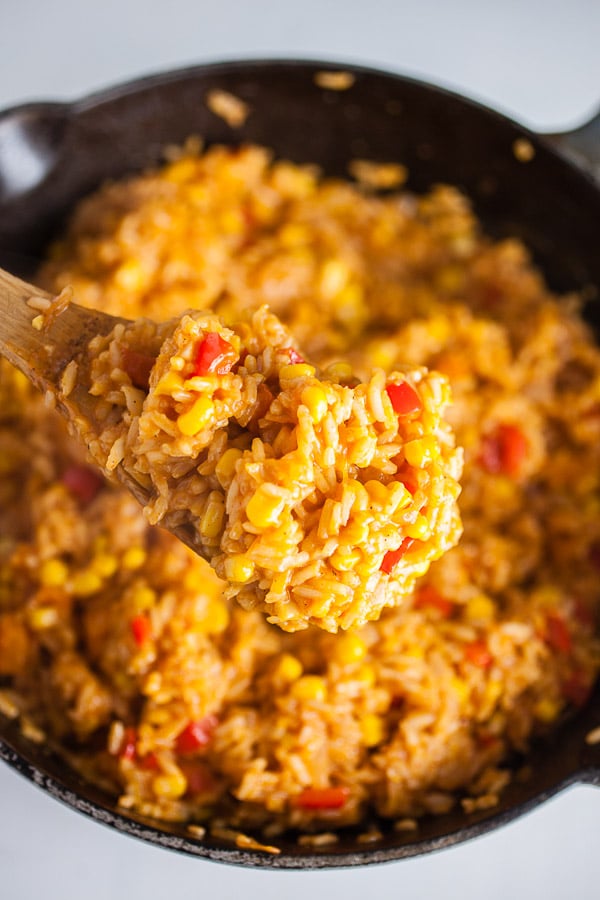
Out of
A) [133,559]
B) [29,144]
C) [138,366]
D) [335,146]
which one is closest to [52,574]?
[133,559]

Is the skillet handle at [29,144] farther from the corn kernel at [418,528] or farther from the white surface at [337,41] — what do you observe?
the corn kernel at [418,528]

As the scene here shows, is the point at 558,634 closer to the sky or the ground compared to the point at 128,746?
closer to the ground

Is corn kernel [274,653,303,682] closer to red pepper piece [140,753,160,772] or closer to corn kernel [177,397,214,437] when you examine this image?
red pepper piece [140,753,160,772]

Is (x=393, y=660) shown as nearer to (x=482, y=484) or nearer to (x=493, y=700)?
(x=493, y=700)

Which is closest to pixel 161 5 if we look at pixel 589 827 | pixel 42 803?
pixel 42 803

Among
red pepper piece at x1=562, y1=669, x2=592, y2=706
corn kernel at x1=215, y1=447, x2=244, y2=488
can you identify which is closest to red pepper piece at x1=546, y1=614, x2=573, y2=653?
red pepper piece at x1=562, y1=669, x2=592, y2=706

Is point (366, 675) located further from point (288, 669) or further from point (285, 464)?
point (285, 464)
